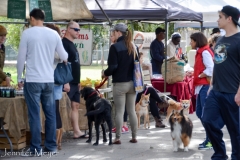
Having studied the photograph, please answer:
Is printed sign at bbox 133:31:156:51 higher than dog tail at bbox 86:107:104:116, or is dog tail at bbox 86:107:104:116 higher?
printed sign at bbox 133:31:156:51

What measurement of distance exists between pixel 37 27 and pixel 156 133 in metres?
3.83

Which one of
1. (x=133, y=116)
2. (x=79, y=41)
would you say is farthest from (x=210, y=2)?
(x=133, y=116)

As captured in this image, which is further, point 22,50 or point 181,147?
point 181,147

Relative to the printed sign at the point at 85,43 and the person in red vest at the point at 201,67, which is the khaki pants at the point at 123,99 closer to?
the person in red vest at the point at 201,67

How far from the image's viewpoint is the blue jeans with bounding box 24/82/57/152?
7785 millimetres

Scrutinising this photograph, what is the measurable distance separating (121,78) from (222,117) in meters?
2.32

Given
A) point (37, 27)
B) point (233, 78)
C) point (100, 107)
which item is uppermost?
point (37, 27)

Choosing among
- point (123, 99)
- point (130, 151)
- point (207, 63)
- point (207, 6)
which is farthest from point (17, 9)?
point (207, 6)

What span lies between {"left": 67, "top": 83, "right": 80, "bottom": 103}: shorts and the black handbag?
0.95m

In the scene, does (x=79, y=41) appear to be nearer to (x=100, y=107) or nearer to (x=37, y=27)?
(x=100, y=107)

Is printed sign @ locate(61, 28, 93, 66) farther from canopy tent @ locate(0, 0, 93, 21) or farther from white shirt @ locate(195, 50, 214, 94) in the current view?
white shirt @ locate(195, 50, 214, 94)

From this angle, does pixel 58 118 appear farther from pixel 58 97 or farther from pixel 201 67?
pixel 201 67

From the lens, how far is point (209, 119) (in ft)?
22.4

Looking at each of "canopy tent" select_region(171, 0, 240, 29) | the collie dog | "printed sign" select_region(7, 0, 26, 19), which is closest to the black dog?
the collie dog
